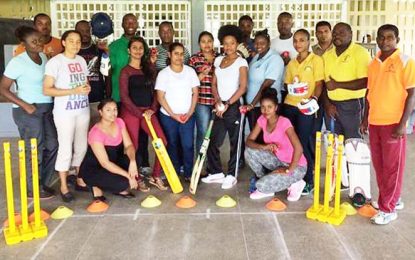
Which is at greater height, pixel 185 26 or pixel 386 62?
pixel 185 26

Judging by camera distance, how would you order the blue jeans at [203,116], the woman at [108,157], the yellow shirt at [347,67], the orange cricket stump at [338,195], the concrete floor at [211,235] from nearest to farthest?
1. the concrete floor at [211,235]
2. the orange cricket stump at [338,195]
3. the yellow shirt at [347,67]
4. the woman at [108,157]
5. the blue jeans at [203,116]

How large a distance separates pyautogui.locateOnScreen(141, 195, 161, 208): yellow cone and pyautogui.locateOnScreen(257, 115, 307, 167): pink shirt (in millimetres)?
1175

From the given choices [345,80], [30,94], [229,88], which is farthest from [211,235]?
[30,94]

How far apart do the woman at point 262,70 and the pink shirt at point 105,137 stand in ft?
4.16

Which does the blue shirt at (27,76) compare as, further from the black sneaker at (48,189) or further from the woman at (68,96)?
the black sneaker at (48,189)

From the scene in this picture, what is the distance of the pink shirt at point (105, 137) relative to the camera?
429 centimetres

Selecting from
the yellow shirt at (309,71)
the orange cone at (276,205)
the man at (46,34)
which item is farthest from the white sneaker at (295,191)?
the man at (46,34)

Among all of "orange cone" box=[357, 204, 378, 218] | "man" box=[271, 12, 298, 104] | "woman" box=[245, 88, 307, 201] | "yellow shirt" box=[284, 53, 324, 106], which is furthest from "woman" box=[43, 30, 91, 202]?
"orange cone" box=[357, 204, 378, 218]

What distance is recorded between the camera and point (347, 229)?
11.9 ft

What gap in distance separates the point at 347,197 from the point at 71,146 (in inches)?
103

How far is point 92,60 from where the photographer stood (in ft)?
15.7

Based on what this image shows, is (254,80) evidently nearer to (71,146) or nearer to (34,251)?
(71,146)

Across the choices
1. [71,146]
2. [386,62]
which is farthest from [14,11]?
[386,62]

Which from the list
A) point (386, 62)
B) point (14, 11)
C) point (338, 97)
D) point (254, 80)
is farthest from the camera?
point (14, 11)
